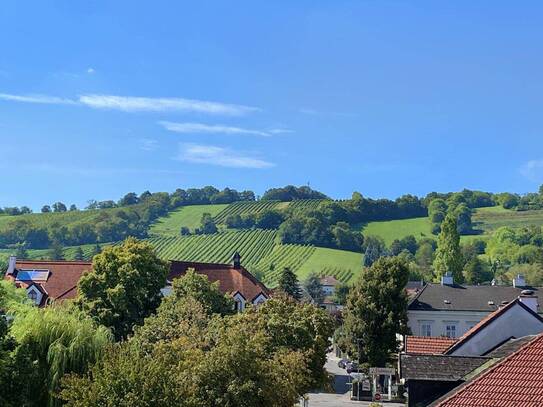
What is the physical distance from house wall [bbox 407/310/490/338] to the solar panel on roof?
39280 millimetres

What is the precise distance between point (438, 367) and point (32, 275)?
191 ft

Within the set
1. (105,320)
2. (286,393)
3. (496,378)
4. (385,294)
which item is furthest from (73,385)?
(385,294)

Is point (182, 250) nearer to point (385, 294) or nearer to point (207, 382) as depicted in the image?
point (385, 294)

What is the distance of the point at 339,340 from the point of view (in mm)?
61812

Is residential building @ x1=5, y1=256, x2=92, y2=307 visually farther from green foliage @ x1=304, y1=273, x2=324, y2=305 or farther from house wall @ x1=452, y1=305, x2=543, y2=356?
green foliage @ x1=304, y1=273, x2=324, y2=305

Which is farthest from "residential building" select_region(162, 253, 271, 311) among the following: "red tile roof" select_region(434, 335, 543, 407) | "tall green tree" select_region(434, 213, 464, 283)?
"red tile roof" select_region(434, 335, 543, 407)

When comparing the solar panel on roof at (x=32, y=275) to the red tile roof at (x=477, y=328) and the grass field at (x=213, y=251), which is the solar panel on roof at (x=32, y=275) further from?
the grass field at (x=213, y=251)

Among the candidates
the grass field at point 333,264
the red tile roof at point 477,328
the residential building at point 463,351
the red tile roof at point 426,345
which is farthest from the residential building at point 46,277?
the grass field at point 333,264

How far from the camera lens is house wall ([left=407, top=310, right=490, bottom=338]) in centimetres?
7325

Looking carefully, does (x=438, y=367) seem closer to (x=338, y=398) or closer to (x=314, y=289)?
(x=338, y=398)

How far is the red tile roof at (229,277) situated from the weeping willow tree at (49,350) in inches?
1781

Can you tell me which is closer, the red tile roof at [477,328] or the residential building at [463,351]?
the residential building at [463,351]

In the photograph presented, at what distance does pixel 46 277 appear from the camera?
7050cm

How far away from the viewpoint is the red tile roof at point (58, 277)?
68125mm
